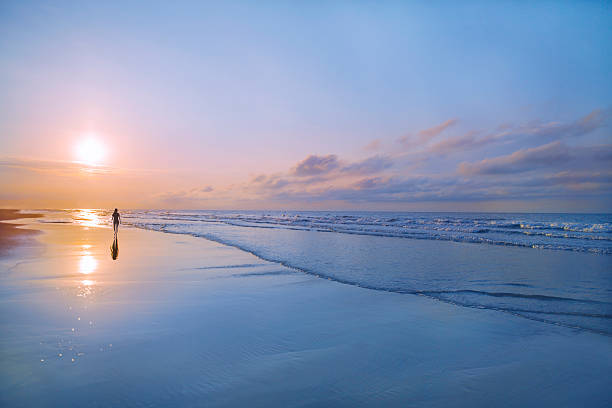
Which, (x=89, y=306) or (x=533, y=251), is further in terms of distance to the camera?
(x=533, y=251)

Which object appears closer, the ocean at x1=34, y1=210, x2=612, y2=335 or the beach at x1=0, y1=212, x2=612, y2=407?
the beach at x1=0, y1=212, x2=612, y2=407

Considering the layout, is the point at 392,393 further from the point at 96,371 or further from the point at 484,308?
the point at 484,308

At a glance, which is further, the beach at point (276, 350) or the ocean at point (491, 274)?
the ocean at point (491, 274)

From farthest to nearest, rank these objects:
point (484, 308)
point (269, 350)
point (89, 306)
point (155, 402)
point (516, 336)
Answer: point (484, 308) < point (89, 306) < point (516, 336) < point (269, 350) < point (155, 402)

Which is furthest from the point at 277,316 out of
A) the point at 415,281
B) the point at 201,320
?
the point at 415,281

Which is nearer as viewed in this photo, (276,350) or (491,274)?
(276,350)

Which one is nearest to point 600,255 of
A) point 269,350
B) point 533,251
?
point 533,251

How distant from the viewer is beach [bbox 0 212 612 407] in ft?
11.7

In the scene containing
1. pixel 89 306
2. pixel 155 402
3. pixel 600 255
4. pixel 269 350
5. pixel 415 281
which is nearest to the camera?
pixel 155 402

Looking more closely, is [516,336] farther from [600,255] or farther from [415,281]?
[600,255]

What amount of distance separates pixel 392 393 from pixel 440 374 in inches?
32.4

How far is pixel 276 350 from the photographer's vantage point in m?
4.66

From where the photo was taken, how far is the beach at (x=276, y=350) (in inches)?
140

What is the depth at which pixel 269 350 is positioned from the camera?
465 centimetres
